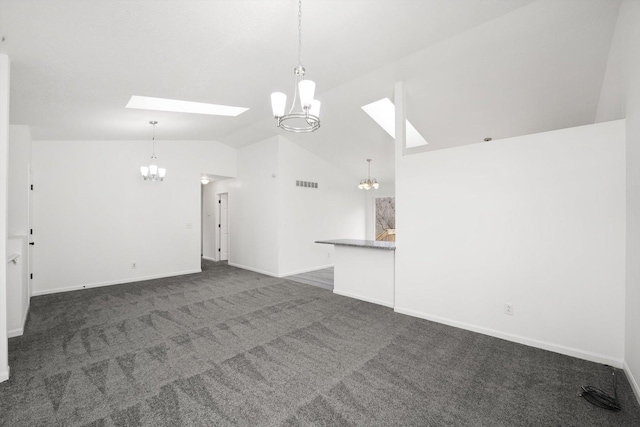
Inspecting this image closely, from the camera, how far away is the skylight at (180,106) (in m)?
3.93

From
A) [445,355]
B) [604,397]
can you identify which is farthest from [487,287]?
[604,397]

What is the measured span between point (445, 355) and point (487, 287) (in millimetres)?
1030

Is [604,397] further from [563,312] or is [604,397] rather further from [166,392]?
[166,392]

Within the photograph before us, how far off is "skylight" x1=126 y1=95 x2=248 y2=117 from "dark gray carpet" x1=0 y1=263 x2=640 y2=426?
9.73ft

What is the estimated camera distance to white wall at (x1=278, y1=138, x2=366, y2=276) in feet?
22.0

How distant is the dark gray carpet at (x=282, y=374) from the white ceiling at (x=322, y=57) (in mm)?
2778

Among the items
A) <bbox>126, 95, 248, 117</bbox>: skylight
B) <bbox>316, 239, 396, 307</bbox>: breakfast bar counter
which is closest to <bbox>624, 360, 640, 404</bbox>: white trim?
<bbox>316, 239, 396, 307</bbox>: breakfast bar counter

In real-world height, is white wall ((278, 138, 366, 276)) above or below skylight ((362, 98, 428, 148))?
below

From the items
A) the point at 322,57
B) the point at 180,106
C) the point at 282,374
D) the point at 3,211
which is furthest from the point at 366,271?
the point at 3,211

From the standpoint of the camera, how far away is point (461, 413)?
200cm

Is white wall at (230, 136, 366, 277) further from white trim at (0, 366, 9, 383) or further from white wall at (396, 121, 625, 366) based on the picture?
white trim at (0, 366, 9, 383)

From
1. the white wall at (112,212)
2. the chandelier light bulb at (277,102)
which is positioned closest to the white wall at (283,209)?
the white wall at (112,212)

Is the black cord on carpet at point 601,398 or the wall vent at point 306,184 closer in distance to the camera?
the black cord on carpet at point 601,398

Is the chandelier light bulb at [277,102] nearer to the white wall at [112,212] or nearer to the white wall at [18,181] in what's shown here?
the white wall at [18,181]
